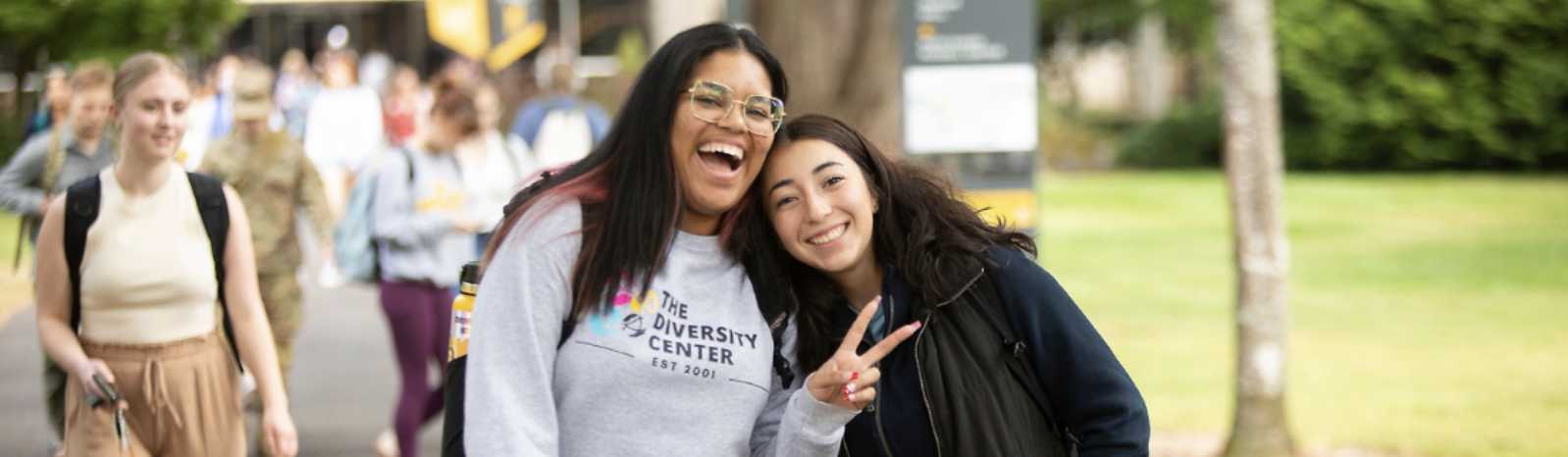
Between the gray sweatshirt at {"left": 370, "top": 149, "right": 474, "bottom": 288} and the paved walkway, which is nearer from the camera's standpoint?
the gray sweatshirt at {"left": 370, "top": 149, "right": 474, "bottom": 288}

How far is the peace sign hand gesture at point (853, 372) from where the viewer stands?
8.77 ft

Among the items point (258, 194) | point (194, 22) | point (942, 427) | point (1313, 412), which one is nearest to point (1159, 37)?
point (194, 22)

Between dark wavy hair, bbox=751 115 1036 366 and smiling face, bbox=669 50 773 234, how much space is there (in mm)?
182

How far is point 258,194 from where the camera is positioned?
21.8 feet

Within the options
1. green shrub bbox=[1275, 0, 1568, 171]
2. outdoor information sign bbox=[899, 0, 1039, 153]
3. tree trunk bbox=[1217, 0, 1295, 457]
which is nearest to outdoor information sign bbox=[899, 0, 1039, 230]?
outdoor information sign bbox=[899, 0, 1039, 153]

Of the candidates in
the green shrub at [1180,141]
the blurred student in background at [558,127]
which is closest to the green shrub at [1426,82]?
the green shrub at [1180,141]

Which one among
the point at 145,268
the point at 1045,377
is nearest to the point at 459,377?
the point at 1045,377

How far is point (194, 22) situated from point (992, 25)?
1105 centimetres

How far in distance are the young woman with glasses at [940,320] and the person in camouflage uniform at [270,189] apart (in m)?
4.16

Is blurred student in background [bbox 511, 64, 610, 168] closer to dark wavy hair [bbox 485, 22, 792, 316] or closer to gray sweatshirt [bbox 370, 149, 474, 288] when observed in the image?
gray sweatshirt [bbox 370, 149, 474, 288]

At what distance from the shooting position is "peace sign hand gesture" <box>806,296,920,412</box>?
2672 millimetres

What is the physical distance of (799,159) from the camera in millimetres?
2871

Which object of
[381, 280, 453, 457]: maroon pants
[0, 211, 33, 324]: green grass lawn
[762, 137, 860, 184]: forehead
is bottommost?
[0, 211, 33, 324]: green grass lawn

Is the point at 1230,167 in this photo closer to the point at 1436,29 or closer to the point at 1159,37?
the point at 1436,29
